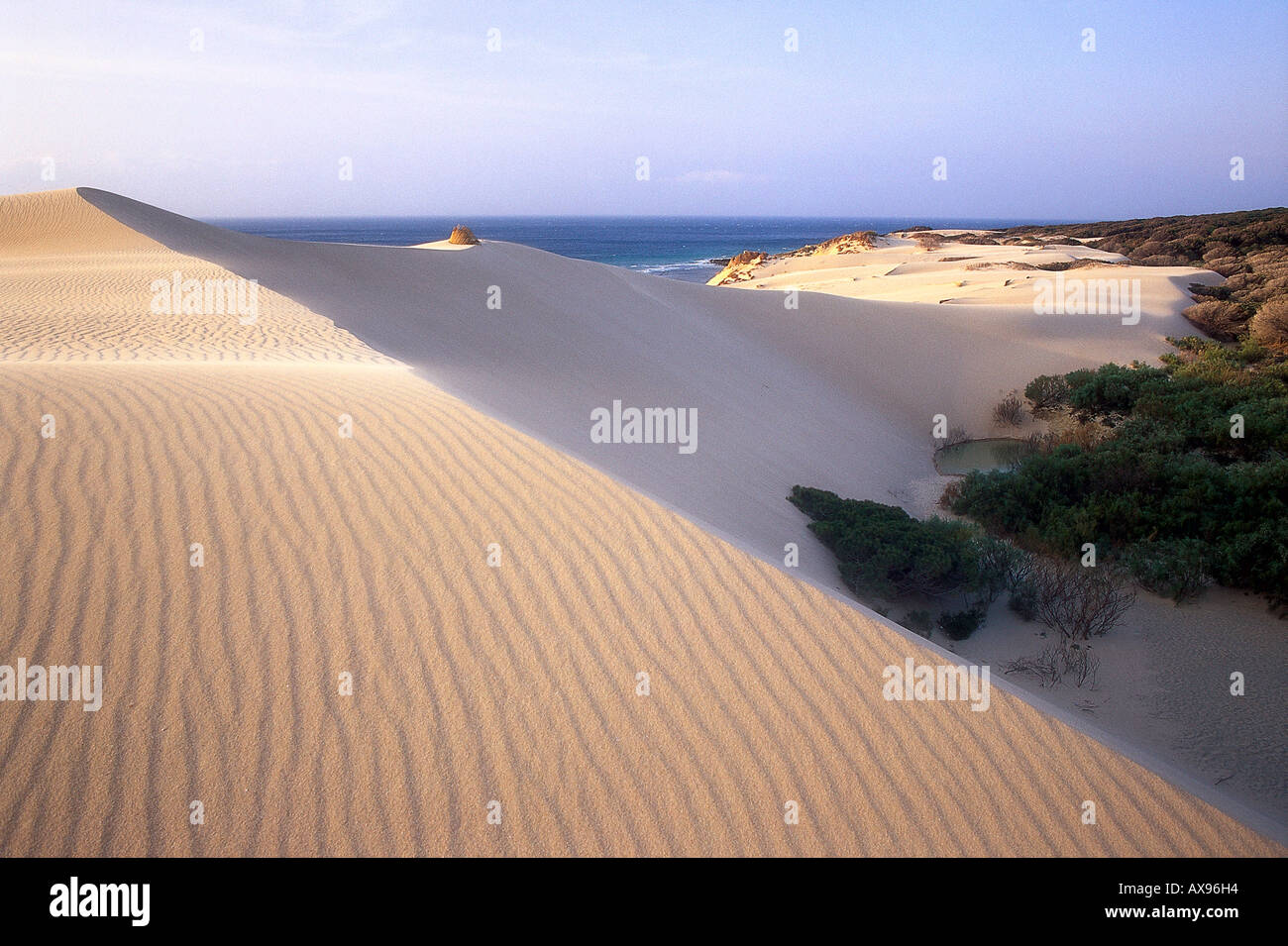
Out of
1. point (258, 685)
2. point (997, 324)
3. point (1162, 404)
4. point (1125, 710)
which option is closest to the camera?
point (258, 685)

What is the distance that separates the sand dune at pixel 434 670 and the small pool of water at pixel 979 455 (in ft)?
26.9

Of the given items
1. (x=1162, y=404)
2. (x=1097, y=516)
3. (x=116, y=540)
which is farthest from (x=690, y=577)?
(x=1162, y=404)

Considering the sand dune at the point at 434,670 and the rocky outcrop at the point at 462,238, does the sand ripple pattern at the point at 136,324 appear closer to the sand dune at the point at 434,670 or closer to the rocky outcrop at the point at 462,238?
the sand dune at the point at 434,670

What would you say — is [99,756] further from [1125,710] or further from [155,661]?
[1125,710]

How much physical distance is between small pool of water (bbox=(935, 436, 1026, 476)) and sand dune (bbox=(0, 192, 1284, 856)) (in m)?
8.18

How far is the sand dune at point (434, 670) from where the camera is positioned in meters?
2.65

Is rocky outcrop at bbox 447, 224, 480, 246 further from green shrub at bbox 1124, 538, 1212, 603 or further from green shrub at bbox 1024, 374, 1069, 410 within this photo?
green shrub at bbox 1124, 538, 1212, 603

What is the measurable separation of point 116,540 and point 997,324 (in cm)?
1692

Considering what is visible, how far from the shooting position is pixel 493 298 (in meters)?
13.7

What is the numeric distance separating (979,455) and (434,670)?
10809mm

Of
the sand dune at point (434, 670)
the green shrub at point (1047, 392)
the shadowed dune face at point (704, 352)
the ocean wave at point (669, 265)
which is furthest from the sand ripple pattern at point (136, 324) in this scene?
the ocean wave at point (669, 265)

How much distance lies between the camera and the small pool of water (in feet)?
35.3

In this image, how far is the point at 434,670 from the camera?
315 cm

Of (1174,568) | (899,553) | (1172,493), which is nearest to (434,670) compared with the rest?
(899,553)
